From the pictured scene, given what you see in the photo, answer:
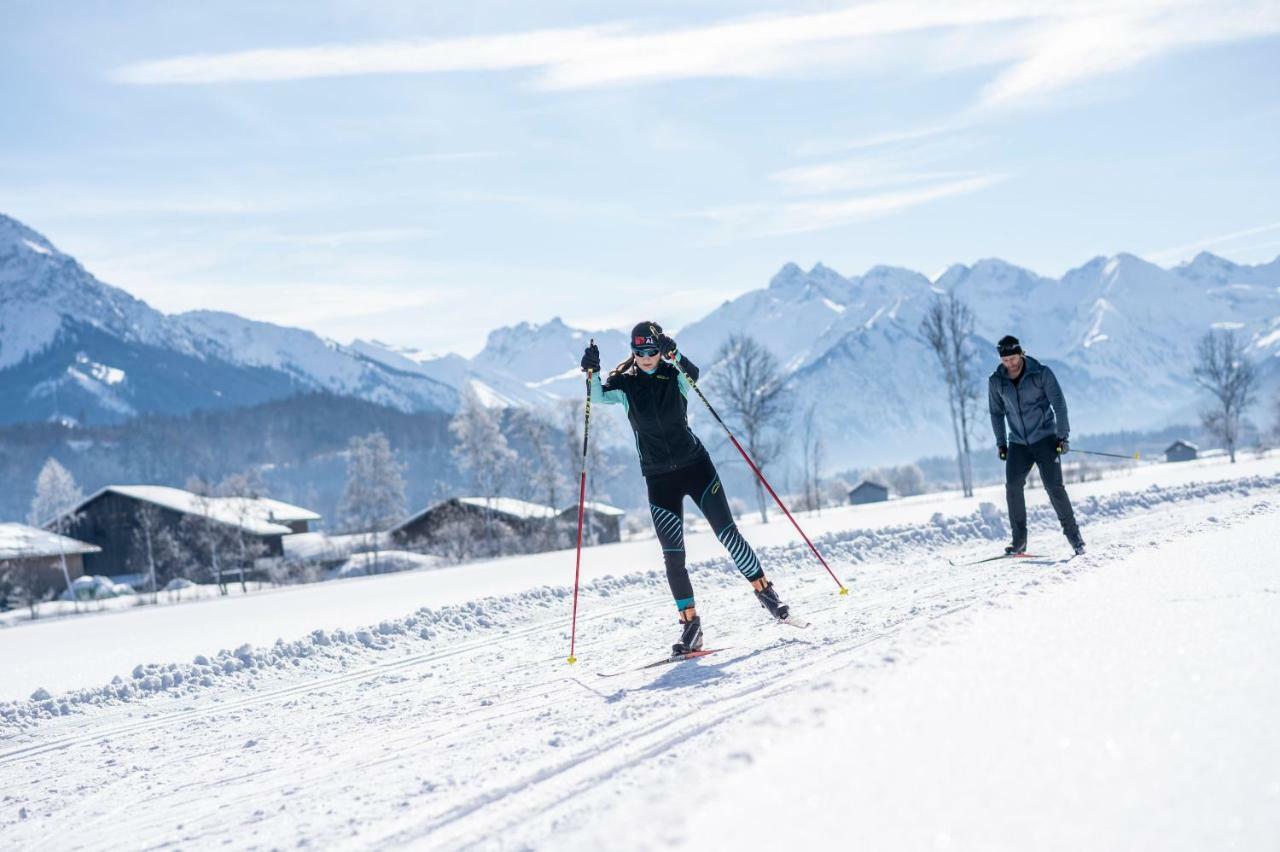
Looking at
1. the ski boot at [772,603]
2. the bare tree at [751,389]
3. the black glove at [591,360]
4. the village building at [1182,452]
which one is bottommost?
the village building at [1182,452]

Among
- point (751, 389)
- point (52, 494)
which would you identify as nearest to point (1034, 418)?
point (751, 389)

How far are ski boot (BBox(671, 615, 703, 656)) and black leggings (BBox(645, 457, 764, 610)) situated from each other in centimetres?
15

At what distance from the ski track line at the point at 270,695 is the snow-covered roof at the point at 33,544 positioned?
51081mm

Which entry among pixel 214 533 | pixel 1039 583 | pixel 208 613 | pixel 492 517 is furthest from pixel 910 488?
pixel 1039 583

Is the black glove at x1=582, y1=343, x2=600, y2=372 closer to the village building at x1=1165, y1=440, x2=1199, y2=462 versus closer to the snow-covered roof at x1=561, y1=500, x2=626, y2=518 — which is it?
the snow-covered roof at x1=561, y1=500, x2=626, y2=518

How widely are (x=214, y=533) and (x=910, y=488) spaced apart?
284ft

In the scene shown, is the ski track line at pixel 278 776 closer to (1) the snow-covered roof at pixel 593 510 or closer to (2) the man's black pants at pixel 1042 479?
(2) the man's black pants at pixel 1042 479

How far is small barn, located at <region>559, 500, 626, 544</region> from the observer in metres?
57.8

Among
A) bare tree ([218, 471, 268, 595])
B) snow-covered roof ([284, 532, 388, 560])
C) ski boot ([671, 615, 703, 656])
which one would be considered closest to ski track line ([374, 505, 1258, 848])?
ski boot ([671, 615, 703, 656])

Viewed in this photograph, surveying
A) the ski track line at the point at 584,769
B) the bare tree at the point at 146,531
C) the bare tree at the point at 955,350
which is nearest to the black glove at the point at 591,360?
the ski track line at the point at 584,769

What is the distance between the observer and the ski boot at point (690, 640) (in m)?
7.35

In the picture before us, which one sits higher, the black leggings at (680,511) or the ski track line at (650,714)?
the black leggings at (680,511)

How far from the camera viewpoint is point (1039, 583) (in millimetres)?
6840

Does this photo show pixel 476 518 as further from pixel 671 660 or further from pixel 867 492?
pixel 671 660
